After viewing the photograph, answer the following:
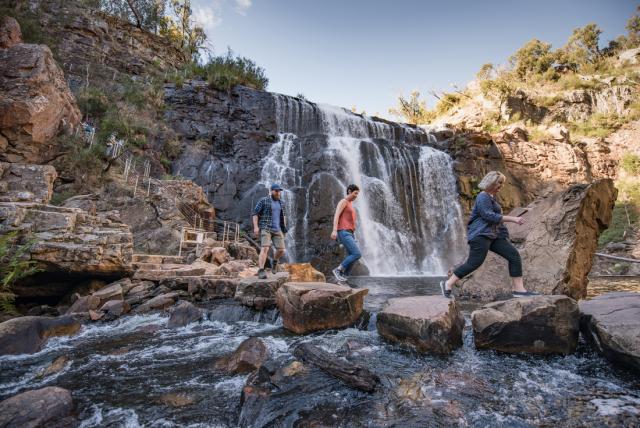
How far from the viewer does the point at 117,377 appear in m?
3.06

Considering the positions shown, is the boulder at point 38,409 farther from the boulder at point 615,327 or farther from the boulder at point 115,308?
the boulder at point 615,327

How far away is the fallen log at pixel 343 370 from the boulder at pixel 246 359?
0.46 m

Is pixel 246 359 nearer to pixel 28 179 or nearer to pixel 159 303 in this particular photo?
pixel 159 303

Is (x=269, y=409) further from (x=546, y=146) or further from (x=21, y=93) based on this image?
(x=546, y=146)

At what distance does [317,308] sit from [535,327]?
106 inches

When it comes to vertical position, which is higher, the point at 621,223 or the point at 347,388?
the point at 621,223

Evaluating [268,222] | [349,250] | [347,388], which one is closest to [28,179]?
[268,222]

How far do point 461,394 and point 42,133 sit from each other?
53.5 ft

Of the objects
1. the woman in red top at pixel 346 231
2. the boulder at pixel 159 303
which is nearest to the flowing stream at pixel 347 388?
the woman in red top at pixel 346 231

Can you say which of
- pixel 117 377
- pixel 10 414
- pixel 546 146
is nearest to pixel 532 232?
pixel 117 377

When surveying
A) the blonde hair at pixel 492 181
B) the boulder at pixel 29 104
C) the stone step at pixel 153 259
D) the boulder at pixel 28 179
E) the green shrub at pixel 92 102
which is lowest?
the stone step at pixel 153 259

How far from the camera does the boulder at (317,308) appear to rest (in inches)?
173

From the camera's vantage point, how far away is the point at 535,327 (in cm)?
330

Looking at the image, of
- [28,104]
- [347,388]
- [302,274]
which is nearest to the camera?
[347,388]
